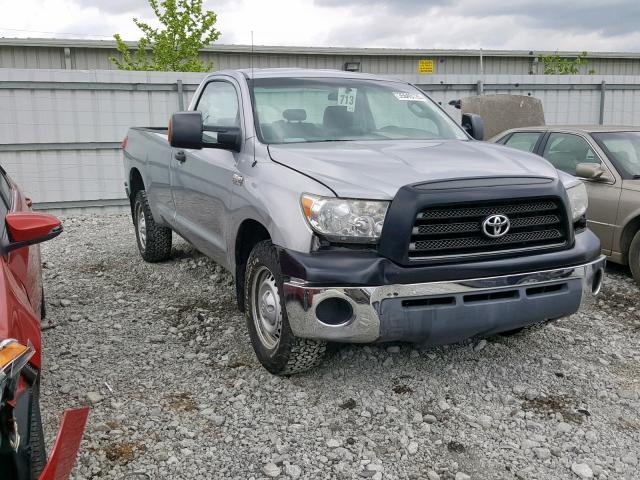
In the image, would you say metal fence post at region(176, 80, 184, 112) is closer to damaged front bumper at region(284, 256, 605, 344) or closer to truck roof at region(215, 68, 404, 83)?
truck roof at region(215, 68, 404, 83)

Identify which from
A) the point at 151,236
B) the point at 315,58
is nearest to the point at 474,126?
the point at 151,236

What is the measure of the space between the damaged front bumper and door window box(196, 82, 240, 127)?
1764 mm

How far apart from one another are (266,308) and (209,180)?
1296 millimetres

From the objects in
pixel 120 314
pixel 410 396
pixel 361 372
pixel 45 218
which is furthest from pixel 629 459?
pixel 120 314

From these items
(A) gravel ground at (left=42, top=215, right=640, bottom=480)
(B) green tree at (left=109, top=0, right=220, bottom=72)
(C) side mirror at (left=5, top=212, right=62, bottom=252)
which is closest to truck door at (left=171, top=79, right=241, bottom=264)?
(A) gravel ground at (left=42, top=215, right=640, bottom=480)

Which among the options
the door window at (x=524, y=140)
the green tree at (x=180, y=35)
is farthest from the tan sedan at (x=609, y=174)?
the green tree at (x=180, y=35)

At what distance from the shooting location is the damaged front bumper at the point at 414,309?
340 centimetres

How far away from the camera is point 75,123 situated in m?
11.6

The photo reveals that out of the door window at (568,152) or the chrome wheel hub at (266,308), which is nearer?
the chrome wheel hub at (266,308)

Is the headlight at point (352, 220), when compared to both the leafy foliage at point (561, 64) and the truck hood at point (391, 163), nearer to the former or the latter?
the truck hood at point (391, 163)

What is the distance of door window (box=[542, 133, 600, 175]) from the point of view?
22.0 ft

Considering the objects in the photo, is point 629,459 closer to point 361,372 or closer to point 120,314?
point 361,372

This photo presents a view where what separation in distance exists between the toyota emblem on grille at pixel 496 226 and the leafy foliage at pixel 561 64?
27486 millimetres

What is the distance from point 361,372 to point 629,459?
1581mm
